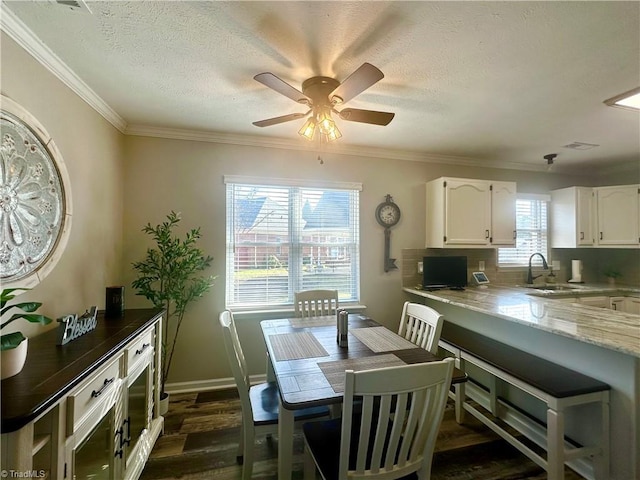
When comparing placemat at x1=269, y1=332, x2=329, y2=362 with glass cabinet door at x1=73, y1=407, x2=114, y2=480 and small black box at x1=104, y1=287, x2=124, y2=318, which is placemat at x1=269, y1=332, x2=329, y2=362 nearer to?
glass cabinet door at x1=73, y1=407, x2=114, y2=480

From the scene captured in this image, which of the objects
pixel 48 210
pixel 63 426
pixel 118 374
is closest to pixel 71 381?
pixel 63 426

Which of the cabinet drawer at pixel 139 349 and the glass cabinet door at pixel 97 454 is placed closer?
the glass cabinet door at pixel 97 454

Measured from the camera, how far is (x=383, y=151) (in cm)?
334

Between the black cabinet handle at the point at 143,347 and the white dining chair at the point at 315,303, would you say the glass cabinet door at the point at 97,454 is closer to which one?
the black cabinet handle at the point at 143,347

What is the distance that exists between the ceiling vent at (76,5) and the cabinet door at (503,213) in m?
3.79

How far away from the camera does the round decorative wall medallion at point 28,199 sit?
1315 millimetres

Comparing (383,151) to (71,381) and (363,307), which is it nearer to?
(363,307)

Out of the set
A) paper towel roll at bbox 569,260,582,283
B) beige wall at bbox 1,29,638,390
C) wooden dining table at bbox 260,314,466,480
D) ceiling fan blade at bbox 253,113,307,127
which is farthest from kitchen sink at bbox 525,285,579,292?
ceiling fan blade at bbox 253,113,307,127

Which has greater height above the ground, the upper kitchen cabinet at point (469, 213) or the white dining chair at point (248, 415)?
the upper kitchen cabinet at point (469, 213)

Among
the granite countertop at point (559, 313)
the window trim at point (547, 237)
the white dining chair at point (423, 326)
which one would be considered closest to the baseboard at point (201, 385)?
the white dining chair at point (423, 326)

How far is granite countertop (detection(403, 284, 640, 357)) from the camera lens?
5.03ft

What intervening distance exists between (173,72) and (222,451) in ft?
8.50

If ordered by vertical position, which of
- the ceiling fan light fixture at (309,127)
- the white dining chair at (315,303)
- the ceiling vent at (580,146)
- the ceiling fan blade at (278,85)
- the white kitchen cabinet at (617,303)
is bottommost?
the white kitchen cabinet at (617,303)

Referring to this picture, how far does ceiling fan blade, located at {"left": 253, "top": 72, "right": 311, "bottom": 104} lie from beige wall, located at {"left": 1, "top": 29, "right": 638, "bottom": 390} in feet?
4.01
